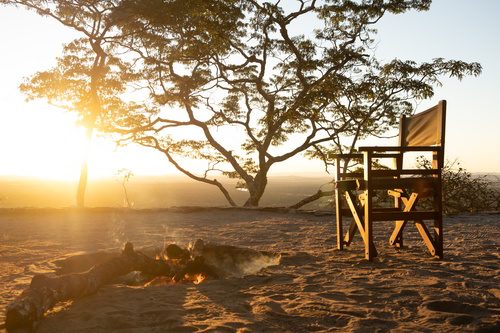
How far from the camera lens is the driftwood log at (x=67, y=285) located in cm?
246

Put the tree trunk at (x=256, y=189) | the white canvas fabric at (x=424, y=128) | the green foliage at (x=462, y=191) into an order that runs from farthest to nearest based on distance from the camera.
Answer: the tree trunk at (x=256, y=189) < the green foliage at (x=462, y=191) < the white canvas fabric at (x=424, y=128)

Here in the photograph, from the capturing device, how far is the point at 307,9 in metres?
14.7

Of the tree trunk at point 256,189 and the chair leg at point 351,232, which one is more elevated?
the tree trunk at point 256,189

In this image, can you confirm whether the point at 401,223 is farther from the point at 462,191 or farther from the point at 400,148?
the point at 462,191

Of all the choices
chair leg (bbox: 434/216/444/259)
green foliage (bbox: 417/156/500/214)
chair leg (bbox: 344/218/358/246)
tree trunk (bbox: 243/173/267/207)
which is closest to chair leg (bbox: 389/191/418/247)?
chair leg (bbox: 434/216/444/259)

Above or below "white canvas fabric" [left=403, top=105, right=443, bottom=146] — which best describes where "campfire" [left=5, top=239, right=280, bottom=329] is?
below

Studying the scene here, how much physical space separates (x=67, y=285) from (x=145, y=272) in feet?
3.79

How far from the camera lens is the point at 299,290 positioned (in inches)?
128

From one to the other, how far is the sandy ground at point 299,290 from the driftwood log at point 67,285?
8 cm

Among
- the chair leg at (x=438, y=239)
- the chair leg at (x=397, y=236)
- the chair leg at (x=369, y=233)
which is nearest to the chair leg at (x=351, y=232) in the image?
the chair leg at (x=397, y=236)

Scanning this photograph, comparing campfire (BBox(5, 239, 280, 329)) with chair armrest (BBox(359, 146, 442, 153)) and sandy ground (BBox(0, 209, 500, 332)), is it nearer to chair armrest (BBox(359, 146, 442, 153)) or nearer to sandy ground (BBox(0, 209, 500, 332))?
sandy ground (BBox(0, 209, 500, 332))

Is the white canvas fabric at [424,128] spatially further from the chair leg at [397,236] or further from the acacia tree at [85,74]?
the acacia tree at [85,74]

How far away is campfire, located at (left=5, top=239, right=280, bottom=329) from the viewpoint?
101 inches

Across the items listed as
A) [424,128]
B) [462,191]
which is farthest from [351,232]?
[462,191]
